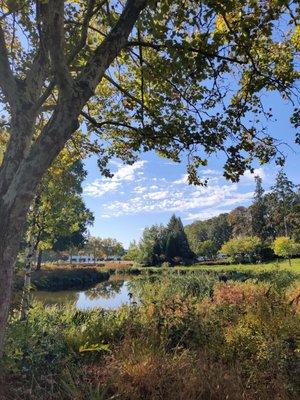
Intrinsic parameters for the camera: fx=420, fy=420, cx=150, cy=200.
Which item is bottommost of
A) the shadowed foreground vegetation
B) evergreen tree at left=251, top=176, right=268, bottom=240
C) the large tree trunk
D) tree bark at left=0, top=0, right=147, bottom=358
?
the shadowed foreground vegetation

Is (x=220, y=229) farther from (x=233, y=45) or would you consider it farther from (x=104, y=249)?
(x=233, y=45)

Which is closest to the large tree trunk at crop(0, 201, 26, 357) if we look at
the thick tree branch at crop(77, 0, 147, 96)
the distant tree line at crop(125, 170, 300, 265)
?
the thick tree branch at crop(77, 0, 147, 96)

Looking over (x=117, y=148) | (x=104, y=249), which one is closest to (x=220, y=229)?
(x=104, y=249)

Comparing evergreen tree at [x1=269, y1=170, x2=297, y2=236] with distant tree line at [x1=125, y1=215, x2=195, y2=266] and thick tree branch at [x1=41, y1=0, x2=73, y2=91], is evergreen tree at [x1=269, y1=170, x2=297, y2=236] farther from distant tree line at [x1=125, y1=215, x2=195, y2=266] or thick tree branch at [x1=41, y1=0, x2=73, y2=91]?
thick tree branch at [x1=41, y1=0, x2=73, y2=91]

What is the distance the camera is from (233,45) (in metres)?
6.95

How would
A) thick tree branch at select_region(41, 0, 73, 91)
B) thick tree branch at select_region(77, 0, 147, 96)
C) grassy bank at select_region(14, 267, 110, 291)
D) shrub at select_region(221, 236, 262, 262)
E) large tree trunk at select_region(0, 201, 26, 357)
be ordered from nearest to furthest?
1. large tree trunk at select_region(0, 201, 26, 357)
2. thick tree branch at select_region(41, 0, 73, 91)
3. thick tree branch at select_region(77, 0, 147, 96)
4. grassy bank at select_region(14, 267, 110, 291)
5. shrub at select_region(221, 236, 262, 262)

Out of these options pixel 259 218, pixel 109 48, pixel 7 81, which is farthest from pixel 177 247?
pixel 7 81

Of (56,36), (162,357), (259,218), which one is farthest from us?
(259,218)

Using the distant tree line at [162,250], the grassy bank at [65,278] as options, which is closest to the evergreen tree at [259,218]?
the distant tree line at [162,250]

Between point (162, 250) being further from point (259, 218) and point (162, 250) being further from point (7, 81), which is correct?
point (7, 81)

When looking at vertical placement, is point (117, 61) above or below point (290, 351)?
above

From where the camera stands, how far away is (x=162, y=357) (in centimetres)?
554

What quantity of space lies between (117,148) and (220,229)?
292ft

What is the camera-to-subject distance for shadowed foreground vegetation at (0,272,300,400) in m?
4.58
